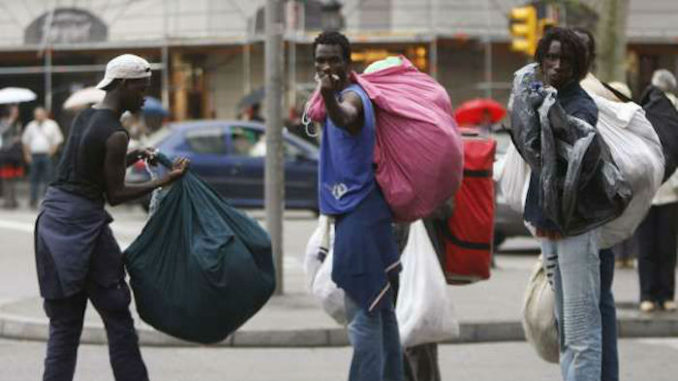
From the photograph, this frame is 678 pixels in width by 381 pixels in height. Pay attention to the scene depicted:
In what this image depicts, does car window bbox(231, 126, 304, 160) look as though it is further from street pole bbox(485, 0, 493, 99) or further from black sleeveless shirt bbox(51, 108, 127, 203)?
black sleeveless shirt bbox(51, 108, 127, 203)

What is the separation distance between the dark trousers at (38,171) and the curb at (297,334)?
1597cm

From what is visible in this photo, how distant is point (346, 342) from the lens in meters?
10.2

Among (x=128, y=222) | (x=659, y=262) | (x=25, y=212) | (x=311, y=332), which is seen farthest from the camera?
(x=25, y=212)

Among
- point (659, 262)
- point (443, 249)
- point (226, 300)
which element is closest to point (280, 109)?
point (659, 262)

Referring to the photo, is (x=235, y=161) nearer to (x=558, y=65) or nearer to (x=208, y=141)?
(x=208, y=141)

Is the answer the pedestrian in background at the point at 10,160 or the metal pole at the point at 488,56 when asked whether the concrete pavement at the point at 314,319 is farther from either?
the metal pole at the point at 488,56

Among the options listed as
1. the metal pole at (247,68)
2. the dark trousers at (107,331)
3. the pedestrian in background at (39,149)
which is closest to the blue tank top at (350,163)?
the dark trousers at (107,331)

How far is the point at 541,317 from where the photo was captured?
7113 millimetres

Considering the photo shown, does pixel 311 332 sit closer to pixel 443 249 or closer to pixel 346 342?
pixel 346 342

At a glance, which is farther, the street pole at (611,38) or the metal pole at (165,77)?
the metal pole at (165,77)

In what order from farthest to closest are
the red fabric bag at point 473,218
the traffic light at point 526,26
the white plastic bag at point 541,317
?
1. the traffic light at point 526,26
2. the red fabric bag at point 473,218
3. the white plastic bag at point 541,317

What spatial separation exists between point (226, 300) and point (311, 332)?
3376mm

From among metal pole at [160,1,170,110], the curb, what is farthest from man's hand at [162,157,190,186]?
metal pole at [160,1,170,110]

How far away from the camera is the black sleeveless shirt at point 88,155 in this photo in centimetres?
669
